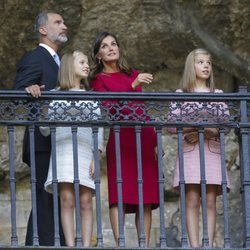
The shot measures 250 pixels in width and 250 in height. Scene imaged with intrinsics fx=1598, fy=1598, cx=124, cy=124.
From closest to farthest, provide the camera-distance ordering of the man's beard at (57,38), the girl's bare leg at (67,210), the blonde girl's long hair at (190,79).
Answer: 1. the girl's bare leg at (67,210)
2. the blonde girl's long hair at (190,79)
3. the man's beard at (57,38)

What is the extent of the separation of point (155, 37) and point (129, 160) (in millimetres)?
1853

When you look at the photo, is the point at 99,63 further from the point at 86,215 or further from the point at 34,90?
the point at 86,215

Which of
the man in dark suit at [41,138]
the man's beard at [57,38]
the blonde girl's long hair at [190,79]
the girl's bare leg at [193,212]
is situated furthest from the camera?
the man's beard at [57,38]

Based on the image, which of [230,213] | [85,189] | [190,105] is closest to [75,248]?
[85,189]

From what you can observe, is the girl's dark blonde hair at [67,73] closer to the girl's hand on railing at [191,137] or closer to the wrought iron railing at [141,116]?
the wrought iron railing at [141,116]

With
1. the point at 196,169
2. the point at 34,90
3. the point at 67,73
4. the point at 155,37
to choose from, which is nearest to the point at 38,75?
the point at 67,73

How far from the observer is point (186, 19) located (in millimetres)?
→ 11055

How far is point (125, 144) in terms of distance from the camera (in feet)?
31.5

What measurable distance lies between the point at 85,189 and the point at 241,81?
222 centimetres

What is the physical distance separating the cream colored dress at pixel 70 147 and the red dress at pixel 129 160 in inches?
6.2

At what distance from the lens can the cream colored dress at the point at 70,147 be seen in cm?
934

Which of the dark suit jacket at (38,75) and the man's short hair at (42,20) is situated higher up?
the man's short hair at (42,20)

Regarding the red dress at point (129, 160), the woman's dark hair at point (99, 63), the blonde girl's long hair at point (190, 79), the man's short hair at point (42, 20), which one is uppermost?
the man's short hair at point (42, 20)

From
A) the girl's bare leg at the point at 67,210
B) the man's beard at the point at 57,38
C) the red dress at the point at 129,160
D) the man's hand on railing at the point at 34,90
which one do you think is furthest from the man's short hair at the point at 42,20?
the girl's bare leg at the point at 67,210
